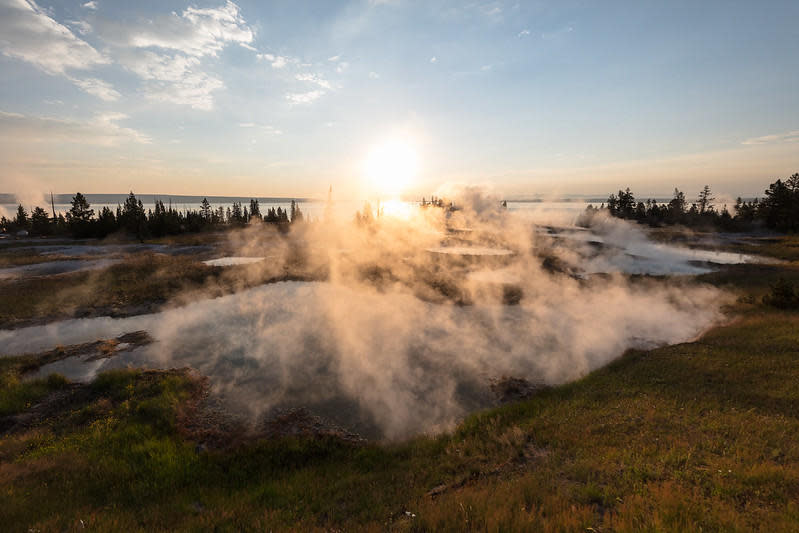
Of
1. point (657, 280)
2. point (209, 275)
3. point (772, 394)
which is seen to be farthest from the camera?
point (209, 275)

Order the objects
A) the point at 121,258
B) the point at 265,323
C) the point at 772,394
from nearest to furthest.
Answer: the point at 772,394 < the point at 265,323 < the point at 121,258

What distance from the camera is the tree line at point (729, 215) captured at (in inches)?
3356

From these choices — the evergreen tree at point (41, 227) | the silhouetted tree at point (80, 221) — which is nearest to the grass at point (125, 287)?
the silhouetted tree at point (80, 221)

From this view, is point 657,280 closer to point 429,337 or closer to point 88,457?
point 429,337

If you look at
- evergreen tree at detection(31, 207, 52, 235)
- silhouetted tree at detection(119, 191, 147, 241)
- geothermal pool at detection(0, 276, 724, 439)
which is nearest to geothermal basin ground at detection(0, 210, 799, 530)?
geothermal pool at detection(0, 276, 724, 439)

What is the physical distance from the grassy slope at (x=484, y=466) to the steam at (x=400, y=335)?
2731mm

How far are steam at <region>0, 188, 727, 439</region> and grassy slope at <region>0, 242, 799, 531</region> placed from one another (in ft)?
8.96

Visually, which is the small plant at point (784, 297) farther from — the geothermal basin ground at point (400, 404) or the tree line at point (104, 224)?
the tree line at point (104, 224)

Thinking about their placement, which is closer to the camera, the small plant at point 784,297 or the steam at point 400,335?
the steam at point 400,335

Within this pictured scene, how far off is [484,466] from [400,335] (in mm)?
15015

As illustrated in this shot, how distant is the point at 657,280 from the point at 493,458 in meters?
39.9

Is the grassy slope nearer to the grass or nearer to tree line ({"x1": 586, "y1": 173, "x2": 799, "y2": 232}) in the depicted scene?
the grass

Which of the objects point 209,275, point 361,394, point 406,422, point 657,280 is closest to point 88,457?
point 361,394

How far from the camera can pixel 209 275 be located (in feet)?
140
